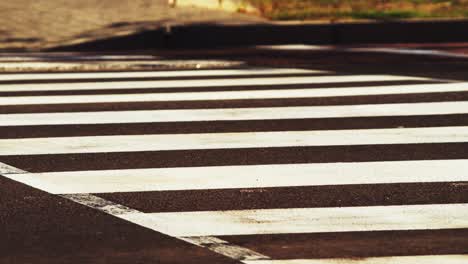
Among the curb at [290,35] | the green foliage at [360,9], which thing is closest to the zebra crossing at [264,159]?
the curb at [290,35]

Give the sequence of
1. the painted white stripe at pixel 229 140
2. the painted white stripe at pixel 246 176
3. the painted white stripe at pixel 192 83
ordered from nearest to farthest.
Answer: the painted white stripe at pixel 246 176
the painted white stripe at pixel 229 140
the painted white stripe at pixel 192 83

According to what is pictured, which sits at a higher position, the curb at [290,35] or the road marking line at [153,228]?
the road marking line at [153,228]

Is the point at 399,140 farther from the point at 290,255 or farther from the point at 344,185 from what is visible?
the point at 290,255

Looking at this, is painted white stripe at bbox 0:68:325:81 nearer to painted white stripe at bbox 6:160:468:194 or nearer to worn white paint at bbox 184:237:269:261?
painted white stripe at bbox 6:160:468:194

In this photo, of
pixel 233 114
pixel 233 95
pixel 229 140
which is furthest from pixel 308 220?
pixel 233 95

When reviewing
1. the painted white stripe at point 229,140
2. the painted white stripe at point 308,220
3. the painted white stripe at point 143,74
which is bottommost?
the painted white stripe at point 143,74

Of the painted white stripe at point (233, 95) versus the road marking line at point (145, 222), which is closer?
the road marking line at point (145, 222)

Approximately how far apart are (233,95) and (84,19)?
8.35m

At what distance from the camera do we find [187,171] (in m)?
7.19

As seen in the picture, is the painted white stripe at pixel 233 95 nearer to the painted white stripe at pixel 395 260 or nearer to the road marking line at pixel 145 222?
the road marking line at pixel 145 222

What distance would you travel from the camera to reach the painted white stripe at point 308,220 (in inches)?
228

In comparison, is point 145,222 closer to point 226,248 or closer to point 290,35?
point 226,248

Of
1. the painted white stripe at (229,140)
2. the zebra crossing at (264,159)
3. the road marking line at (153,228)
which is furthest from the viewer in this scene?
the painted white stripe at (229,140)

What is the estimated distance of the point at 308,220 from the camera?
5.96m
